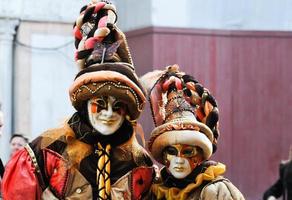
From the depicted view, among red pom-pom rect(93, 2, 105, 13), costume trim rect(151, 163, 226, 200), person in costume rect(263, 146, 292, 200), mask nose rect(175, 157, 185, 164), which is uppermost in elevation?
red pom-pom rect(93, 2, 105, 13)

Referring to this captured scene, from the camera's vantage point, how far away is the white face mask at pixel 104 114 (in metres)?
5.19

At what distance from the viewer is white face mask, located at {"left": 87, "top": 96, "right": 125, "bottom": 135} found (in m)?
5.19

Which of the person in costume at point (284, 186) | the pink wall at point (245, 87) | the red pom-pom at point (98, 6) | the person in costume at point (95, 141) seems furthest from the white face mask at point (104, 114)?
the pink wall at point (245, 87)

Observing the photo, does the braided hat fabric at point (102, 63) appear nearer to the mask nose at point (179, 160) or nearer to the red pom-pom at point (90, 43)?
the red pom-pom at point (90, 43)

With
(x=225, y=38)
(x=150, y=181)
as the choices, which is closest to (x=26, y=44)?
(x=225, y=38)

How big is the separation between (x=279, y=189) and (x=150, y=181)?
3716mm

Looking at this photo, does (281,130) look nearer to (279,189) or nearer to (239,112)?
(239,112)

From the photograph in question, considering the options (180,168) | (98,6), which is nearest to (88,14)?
(98,6)

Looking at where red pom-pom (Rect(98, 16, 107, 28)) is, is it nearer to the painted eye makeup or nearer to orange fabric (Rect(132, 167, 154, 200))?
A: the painted eye makeup

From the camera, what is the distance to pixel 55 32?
1102 cm

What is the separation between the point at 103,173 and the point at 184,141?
17.3 inches

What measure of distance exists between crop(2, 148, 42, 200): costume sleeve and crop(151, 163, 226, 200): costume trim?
0.62 meters

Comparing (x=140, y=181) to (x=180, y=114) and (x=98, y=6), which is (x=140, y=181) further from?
(x=98, y=6)

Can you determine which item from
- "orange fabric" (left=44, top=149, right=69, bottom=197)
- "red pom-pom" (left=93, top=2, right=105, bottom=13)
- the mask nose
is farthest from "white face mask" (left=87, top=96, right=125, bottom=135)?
"red pom-pom" (left=93, top=2, right=105, bottom=13)
